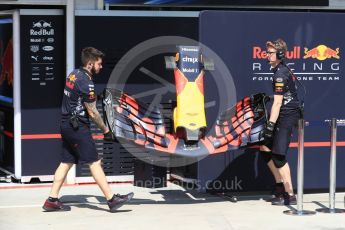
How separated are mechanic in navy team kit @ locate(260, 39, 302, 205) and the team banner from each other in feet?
1.17

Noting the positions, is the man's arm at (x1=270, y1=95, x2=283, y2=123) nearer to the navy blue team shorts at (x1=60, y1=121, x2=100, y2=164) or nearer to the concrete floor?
the concrete floor

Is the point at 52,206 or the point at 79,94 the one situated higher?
the point at 79,94

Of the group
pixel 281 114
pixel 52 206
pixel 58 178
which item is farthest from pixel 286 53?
pixel 52 206

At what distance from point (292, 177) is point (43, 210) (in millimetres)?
2958

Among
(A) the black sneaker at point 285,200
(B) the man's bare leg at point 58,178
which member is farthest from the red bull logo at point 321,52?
(B) the man's bare leg at point 58,178

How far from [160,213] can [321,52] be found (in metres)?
2.70

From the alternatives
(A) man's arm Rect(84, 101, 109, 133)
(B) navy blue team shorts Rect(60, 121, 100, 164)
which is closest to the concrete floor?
(B) navy blue team shorts Rect(60, 121, 100, 164)

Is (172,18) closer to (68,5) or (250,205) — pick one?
(68,5)

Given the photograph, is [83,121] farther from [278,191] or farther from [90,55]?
[278,191]

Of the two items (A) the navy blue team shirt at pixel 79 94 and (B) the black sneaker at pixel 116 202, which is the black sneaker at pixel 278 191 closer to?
(B) the black sneaker at pixel 116 202

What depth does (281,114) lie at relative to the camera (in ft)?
25.0

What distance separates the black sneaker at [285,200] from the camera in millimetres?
7801

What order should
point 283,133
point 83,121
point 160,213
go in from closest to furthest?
1. point 83,121
2. point 160,213
3. point 283,133

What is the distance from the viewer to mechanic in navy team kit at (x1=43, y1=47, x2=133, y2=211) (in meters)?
7.21
